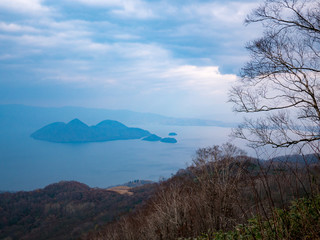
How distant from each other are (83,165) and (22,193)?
92466 millimetres

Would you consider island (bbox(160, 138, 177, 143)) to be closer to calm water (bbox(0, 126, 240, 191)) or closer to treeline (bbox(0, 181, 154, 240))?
calm water (bbox(0, 126, 240, 191))

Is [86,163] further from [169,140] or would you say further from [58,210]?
[58,210]

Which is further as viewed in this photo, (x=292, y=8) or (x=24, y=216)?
(x=24, y=216)

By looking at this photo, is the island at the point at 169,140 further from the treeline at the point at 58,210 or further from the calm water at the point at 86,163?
the treeline at the point at 58,210

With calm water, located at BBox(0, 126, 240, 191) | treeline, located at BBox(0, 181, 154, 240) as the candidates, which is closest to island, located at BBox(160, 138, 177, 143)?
calm water, located at BBox(0, 126, 240, 191)

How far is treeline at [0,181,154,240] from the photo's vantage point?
33.1 metres

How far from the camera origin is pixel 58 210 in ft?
144

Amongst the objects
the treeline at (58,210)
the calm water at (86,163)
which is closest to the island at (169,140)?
the calm water at (86,163)

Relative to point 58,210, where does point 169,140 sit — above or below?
above

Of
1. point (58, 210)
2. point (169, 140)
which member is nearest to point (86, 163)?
point (169, 140)

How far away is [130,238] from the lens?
8.43 metres

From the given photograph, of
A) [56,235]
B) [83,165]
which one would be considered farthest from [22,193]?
[83,165]

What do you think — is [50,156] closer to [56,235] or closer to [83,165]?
[83,165]

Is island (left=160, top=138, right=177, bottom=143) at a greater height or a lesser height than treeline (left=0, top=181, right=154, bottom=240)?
greater
